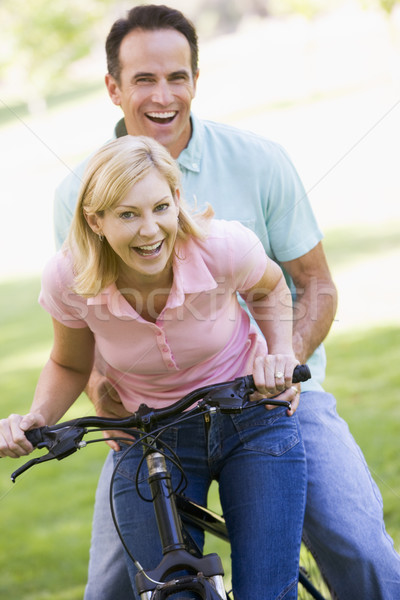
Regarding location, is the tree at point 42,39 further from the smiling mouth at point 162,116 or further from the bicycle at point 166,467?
the bicycle at point 166,467

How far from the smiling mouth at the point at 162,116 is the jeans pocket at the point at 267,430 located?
4.08 ft

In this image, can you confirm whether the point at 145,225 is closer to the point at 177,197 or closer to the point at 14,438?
→ the point at 177,197

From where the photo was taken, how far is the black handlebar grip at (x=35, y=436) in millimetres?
2146

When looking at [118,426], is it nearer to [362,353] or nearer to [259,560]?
[259,560]

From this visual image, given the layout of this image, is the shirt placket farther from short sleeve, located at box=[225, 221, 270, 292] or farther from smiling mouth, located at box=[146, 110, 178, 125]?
smiling mouth, located at box=[146, 110, 178, 125]

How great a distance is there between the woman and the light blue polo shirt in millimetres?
483

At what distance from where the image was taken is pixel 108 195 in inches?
89.3

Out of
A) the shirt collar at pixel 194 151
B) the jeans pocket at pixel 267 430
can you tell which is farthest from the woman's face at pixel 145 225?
the shirt collar at pixel 194 151

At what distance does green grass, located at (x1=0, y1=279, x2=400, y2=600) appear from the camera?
4562 mm

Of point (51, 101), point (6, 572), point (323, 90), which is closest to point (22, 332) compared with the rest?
point (6, 572)

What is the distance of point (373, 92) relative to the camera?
66.1 feet

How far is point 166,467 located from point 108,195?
0.75 meters

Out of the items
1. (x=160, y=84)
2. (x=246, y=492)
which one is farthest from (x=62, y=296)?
(x=160, y=84)

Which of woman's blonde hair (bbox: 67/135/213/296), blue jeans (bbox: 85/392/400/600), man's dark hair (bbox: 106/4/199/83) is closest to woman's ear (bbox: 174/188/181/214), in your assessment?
Result: woman's blonde hair (bbox: 67/135/213/296)
